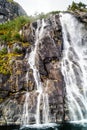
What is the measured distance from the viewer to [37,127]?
4528cm

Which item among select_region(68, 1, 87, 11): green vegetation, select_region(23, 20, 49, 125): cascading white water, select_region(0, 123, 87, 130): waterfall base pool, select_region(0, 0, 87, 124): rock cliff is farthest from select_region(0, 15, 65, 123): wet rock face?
select_region(68, 1, 87, 11): green vegetation

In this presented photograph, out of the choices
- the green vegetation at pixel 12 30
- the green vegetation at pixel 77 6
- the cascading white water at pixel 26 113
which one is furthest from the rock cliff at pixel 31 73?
the green vegetation at pixel 77 6

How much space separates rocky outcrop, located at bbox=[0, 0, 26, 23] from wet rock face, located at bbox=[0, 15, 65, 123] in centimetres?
5078

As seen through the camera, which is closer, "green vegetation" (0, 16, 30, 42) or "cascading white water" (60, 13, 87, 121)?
"cascading white water" (60, 13, 87, 121)

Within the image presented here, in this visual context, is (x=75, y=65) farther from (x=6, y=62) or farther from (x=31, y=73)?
(x=6, y=62)

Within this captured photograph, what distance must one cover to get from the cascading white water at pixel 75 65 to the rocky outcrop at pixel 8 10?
47340 mm

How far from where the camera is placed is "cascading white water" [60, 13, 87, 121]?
163 ft

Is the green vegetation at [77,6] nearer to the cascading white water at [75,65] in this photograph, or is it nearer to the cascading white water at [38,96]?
the cascading white water at [75,65]

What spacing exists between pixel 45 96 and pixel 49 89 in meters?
1.61

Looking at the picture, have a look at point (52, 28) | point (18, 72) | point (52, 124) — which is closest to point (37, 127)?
point (52, 124)

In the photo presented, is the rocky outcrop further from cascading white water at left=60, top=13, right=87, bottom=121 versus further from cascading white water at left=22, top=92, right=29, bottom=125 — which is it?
cascading white water at left=22, top=92, right=29, bottom=125

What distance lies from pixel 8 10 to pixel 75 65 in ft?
209

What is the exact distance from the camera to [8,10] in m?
113

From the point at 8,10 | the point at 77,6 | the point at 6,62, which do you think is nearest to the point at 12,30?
the point at 6,62
